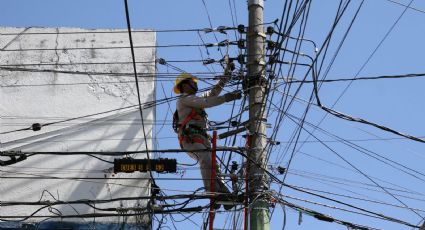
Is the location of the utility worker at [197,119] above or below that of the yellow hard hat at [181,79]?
below

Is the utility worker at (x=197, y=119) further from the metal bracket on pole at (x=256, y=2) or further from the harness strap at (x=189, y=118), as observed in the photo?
the metal bracket on pole at (x=256, y=2)

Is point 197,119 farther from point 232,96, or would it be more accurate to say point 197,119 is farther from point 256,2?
point 256,2

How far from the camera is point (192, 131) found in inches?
539

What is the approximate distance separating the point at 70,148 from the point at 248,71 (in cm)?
390

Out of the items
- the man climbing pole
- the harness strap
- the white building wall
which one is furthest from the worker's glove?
the white building wall

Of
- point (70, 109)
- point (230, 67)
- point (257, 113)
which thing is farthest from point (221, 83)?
point (70, 109)

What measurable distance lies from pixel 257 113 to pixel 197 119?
3.50 feet

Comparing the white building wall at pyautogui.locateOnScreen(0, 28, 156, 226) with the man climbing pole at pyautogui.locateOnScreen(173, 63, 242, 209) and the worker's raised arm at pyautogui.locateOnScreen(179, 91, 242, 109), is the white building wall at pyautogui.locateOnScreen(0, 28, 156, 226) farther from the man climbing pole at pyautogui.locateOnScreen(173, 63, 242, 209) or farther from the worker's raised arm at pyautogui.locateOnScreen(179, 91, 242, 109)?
the worker's raised arm at pyautogui.locateOnScreen(179, 91, 242, 109)

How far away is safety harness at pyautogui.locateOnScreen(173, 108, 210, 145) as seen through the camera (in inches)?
538

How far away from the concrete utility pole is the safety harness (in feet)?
2.88

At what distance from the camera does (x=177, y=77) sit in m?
14.5

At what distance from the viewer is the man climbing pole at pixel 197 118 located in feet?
43.9

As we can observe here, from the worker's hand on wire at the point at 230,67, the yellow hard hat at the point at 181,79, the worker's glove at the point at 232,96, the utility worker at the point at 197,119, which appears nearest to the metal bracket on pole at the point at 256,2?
the worker's hand on wire at the point at 230,67

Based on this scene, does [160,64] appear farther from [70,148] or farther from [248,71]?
[248,71]
